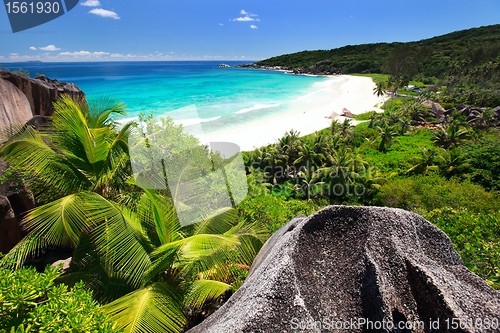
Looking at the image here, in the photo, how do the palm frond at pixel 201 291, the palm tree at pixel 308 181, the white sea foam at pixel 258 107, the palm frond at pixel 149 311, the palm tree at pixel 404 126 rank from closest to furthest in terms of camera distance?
the palm frond at pixel 149 311 < the palm frond at pixel 201 291 < the palm tree at pixel 308 181 < the palm tree at pixel 404 126 < the white sea foam at pixel 258 107

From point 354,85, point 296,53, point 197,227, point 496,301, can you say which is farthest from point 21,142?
point 296,53

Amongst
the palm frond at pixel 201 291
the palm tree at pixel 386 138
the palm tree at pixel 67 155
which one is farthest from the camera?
the palm tree at pixel 386 138

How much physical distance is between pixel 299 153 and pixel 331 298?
1812 cm

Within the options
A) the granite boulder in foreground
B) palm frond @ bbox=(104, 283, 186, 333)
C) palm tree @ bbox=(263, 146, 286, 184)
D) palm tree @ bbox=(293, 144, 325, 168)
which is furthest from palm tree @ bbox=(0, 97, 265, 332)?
palm tree @ bbox=(293, 144, 325, 168)

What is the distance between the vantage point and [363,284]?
2312mm

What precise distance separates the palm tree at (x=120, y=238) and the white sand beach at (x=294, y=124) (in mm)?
18621

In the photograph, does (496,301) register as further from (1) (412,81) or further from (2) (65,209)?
(1) (412,81)

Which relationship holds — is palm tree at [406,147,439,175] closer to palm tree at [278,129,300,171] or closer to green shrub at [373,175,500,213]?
green shrub at [373,175,500,213]

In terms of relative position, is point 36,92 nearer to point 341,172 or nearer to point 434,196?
point 341,172

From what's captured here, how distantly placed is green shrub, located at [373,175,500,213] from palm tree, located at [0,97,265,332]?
932cm

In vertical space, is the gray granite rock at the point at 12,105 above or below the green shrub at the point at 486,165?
above

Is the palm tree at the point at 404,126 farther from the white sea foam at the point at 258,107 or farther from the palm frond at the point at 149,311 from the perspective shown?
the palm frond at the point at 149,311

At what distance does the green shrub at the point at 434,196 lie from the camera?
1061 cm

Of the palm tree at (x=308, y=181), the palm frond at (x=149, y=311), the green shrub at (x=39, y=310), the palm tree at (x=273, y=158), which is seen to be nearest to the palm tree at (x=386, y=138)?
the palm tree at (x=308, y=181)
